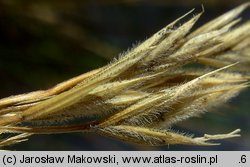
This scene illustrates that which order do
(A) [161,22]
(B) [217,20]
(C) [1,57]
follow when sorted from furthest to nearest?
(A) [161,22] → (C) [1,57] → (B) [217,20]

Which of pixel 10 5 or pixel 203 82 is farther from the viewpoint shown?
pixel 10 5

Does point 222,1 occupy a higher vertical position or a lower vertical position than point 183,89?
higher

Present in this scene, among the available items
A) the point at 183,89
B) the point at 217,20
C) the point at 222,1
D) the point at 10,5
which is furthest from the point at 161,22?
the point at 183,89

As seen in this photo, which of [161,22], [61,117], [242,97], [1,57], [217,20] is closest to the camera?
[61,117]

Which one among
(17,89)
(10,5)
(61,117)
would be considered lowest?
(61,117)

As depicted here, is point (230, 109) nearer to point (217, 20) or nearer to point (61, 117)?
point (217, 20)

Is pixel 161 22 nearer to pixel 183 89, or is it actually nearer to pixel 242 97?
pixel 242 97
